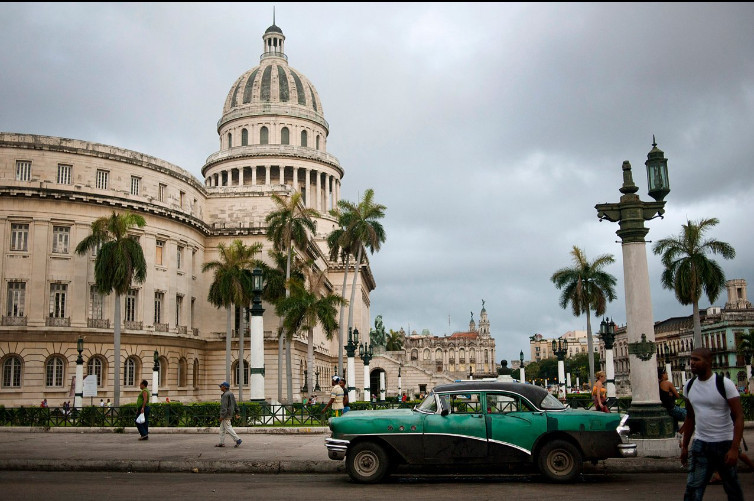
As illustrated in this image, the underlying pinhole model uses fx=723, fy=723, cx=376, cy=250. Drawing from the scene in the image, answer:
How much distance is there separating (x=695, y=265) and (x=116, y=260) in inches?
1347

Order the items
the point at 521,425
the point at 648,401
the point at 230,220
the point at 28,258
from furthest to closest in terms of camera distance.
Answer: the point at 230,220 → the point at 28,258 → the point at 648,401 → the point at 521,425

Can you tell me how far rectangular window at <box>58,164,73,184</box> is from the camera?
154 ft

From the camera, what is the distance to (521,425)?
13273 millimetres

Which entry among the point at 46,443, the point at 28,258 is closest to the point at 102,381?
the point at 28,258

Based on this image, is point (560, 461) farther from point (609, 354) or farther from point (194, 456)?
point (609, 354)

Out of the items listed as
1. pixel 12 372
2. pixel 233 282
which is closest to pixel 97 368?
pixel 12 372

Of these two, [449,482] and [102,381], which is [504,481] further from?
[102,381]

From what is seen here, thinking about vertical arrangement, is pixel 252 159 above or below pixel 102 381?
above

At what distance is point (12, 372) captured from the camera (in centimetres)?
4447

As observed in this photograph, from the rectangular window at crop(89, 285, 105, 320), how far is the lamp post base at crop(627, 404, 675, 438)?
39415 mm

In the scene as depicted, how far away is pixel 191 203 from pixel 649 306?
46.7 meters

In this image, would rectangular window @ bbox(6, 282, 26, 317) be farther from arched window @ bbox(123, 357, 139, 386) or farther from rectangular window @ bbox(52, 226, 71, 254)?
arched window @ bbox(123, 357, 139, 386)

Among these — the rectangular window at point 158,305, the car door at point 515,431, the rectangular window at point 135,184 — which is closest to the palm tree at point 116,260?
the rectangular window at point 135,184

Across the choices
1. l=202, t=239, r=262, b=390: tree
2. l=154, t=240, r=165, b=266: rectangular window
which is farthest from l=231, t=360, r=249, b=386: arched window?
l=154, t=240, r=165, b=266: rectangular window
